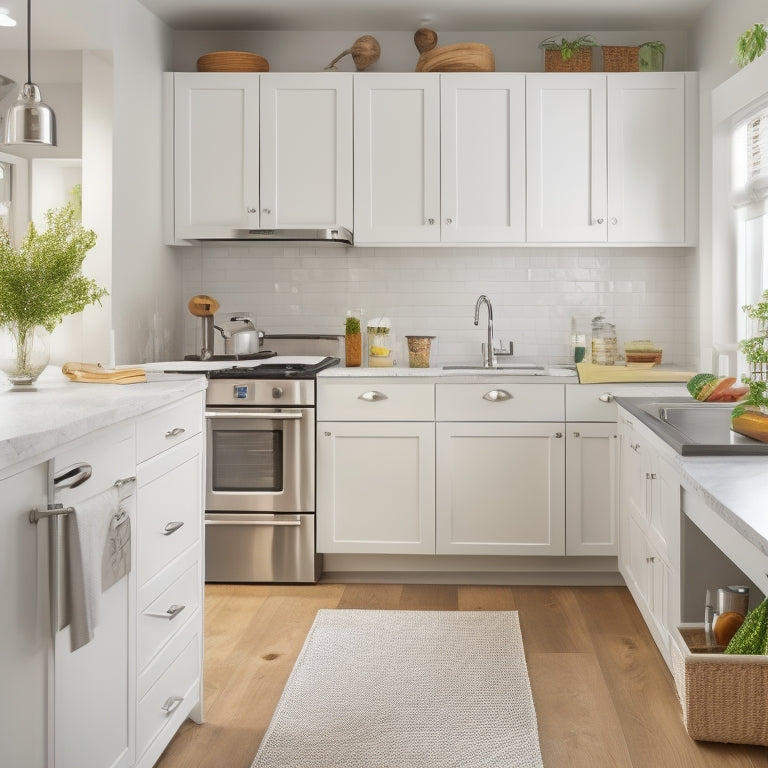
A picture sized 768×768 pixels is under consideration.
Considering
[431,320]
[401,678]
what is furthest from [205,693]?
[431,320]

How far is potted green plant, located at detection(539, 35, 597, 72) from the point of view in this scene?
4.40 meters

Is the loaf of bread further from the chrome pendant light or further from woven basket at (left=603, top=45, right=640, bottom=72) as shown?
woven basket at (left=603, top=45, right=640, bottom=72)

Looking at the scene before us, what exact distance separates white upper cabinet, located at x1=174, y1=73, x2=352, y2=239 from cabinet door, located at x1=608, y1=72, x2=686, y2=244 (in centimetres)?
128

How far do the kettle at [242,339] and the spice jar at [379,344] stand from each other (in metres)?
0.58

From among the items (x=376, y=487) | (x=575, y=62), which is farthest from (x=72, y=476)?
(x=575, y=62)

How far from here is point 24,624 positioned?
157 centimetres

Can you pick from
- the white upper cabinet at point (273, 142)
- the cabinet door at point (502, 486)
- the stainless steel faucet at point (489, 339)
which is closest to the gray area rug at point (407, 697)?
the cabinet door at point (502, 486)

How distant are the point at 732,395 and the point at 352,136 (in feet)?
7.12

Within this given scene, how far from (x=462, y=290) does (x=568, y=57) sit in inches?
49.4

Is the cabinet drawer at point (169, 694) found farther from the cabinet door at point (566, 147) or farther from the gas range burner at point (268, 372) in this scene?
the cabinet door at point (566, 147)

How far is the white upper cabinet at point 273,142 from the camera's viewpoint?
433 cm

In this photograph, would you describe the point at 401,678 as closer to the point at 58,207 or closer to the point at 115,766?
the point at 115,766

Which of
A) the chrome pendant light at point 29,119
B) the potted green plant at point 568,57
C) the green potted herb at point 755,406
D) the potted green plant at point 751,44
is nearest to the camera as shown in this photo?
the green potted herb at point 755,406

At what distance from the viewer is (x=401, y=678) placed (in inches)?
117
